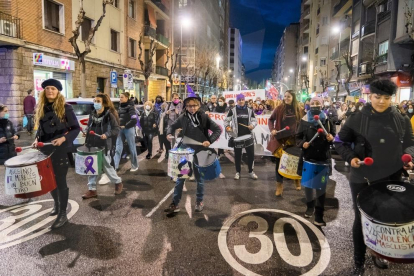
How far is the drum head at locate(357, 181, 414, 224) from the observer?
2.71 metres

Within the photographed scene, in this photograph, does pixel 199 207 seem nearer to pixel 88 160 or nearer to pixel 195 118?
pixel 195 118

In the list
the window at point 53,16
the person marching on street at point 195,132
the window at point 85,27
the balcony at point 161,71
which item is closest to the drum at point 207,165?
the person marching on street at point 195,132

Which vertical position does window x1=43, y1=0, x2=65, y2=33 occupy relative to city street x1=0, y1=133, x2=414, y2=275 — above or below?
above

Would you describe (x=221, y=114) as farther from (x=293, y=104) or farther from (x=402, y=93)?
(x=402, y=93)

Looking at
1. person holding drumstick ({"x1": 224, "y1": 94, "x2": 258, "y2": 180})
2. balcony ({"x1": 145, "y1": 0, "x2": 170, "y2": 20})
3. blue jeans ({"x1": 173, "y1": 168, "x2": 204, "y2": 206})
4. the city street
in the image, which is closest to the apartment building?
balcony ({"x1": 145, "y1": 0, "x2": 170, "y2": 20})

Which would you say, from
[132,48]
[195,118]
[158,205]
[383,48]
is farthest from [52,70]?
[383,48]

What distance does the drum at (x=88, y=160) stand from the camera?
17.9ft

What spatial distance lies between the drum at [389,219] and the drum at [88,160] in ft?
13.9

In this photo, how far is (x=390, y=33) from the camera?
24.8m

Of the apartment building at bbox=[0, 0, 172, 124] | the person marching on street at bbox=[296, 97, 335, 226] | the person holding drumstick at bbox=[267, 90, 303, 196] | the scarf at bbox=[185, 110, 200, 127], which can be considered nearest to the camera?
the person marching on street at bbox=[296, 97, 335, 226]

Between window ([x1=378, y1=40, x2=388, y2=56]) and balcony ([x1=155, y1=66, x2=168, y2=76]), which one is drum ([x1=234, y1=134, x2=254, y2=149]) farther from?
balcony ([x1=155, y1=66, x2=168, y2=76])

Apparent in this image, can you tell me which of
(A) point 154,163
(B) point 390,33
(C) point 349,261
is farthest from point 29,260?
(B) point 390,33

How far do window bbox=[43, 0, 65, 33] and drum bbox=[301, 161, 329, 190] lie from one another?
18.8 m

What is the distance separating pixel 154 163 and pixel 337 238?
6.07 m
